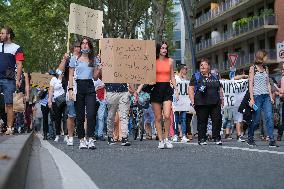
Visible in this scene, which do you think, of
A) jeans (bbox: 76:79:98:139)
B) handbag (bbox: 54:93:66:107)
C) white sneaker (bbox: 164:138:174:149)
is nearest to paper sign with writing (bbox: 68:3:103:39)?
handbag (bbox: 54:93:66:107)

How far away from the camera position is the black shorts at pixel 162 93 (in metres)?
10.2

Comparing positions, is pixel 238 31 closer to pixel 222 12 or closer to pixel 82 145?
pixel 222 12

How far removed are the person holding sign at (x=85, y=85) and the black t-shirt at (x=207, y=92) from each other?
8.82 feet

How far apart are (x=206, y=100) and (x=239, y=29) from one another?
43.0 m

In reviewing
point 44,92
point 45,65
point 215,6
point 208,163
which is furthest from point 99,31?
point 45,65

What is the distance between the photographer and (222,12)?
2263 inches

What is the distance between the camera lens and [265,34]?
166 feet

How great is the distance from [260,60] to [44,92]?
5.73m

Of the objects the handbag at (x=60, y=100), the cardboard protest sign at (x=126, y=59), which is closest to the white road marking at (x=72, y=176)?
the cardboard protest sign at (x=126, y=59)

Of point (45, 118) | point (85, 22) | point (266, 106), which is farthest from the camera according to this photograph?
point (45, 118)

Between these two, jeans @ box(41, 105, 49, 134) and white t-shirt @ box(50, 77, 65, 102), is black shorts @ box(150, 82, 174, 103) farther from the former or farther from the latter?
jeans @ box(41, 105, 49, 134)

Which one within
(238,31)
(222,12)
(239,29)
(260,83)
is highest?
(222,12)

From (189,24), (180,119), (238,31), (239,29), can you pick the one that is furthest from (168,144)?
(238,31)

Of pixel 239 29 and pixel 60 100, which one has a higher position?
pixel 239 29
